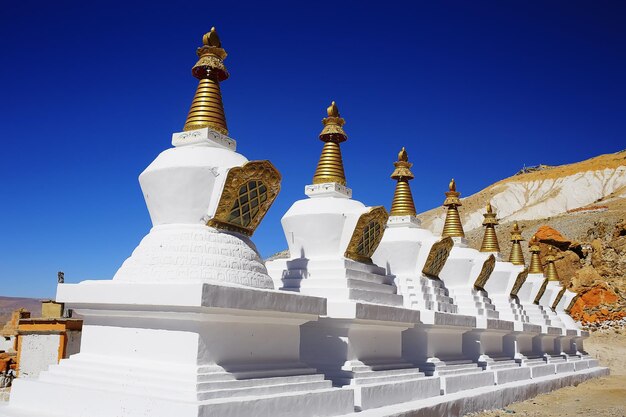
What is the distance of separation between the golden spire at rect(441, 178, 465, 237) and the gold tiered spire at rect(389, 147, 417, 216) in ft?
12.1

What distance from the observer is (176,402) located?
6.06 meters

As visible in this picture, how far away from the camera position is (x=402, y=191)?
1574 cm

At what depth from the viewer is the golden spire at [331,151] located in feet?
39.8

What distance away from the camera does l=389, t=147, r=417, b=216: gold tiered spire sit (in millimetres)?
15531

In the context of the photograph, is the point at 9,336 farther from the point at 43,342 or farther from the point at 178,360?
the point at 178,360

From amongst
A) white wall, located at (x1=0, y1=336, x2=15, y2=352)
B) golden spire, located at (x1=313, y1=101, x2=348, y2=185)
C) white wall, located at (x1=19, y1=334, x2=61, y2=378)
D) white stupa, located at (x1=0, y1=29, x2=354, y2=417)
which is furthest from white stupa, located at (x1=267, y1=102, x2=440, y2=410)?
white wall, located at (x1=0, y1=336, x2=15, y2=352)

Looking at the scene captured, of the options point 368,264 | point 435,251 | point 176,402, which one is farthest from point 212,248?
point 435,251

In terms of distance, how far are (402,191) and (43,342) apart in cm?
958

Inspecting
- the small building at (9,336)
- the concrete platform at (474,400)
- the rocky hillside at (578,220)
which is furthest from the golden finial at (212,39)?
the rocky hillside at (578,220)

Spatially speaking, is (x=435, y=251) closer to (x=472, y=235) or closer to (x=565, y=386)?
(x=565, y=386)

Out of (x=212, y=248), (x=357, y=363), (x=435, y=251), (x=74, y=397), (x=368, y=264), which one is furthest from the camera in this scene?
(x=435, y=251)

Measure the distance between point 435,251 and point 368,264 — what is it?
12.2ft

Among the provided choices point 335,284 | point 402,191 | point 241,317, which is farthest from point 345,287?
point 402,191

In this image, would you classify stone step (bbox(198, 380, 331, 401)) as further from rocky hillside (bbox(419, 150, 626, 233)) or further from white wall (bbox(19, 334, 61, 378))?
rocky hillside (bbox(419, 150, 626, 233))
